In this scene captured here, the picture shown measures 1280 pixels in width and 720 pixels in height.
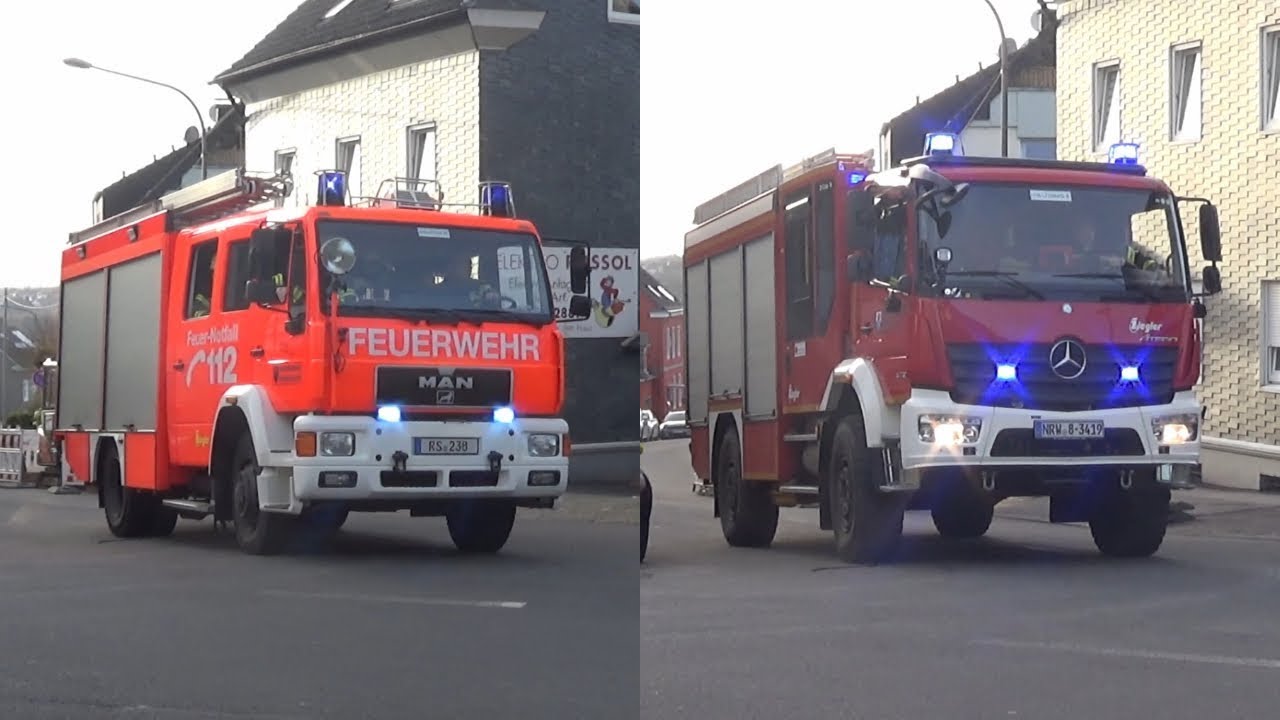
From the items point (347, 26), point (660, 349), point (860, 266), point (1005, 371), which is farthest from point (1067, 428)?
point (660, 349)

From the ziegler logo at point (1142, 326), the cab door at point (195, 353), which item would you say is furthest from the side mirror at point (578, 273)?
the cab door at point (195, 353)

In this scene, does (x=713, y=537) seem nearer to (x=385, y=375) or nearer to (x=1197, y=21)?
(x=385, y=375)

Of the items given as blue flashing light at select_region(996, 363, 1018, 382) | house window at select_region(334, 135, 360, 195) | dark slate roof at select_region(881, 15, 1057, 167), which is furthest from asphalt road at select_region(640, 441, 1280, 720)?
dark slate roof at select_region(881, 15, 1057, 167)

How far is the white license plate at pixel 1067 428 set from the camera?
1112 centimetres

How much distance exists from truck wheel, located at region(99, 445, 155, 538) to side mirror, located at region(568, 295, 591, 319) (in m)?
6.13

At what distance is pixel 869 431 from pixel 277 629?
4243 millimetres

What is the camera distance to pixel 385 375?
1219cm

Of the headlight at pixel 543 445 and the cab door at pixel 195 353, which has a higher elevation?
the cab door at pixel 195 353

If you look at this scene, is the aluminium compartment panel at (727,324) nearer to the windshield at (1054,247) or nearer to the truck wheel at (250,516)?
the windshield at (1054,247)

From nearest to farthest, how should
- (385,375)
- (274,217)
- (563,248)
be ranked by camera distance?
1. (563,248)
2. (385,375)
3. (274,217)

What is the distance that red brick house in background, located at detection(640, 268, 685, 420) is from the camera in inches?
197

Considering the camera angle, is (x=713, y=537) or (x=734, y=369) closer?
(x=734, y=369)

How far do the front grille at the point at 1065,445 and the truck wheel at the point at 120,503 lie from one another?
7446mm

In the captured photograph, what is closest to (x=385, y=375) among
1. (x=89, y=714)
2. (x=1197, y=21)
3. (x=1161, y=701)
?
(x=89, y=714)
